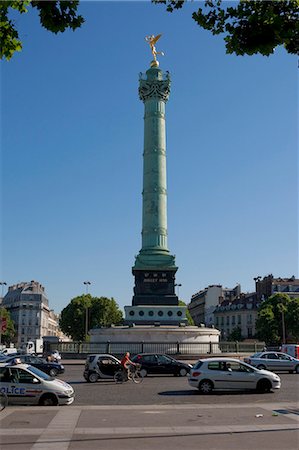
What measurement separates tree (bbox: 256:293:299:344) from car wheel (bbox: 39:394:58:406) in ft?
226

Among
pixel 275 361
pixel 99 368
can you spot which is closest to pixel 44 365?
pixel 99 368

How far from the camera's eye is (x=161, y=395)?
20734 mm

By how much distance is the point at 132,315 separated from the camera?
172ft

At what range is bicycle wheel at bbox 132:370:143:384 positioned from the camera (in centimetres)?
2671

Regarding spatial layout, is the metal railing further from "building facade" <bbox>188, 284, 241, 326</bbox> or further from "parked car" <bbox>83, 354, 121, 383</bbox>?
"building facade" <bbox>188, 284, 241, 326</bbox>

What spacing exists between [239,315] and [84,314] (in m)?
39.5

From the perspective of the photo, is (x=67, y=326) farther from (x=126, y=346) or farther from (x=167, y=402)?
(x=167, y=402)

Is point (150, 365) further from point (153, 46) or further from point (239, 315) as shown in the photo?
point (239, 315)

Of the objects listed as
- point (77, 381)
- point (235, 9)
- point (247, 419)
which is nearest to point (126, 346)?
point (77, 381)

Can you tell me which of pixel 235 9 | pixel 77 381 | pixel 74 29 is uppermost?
pixel 235 9

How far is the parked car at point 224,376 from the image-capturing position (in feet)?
69.4

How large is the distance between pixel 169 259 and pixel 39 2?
153 ft

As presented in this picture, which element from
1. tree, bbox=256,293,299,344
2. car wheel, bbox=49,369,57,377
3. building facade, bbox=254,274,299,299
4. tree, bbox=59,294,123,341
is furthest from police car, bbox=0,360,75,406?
building facade, bbox=254,274,299,299

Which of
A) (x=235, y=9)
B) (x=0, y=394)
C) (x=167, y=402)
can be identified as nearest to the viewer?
(x=235, y=9)
